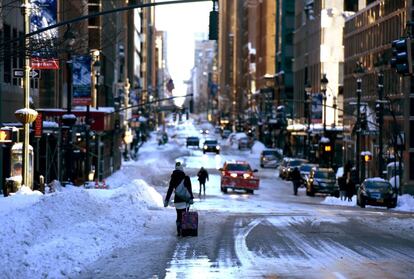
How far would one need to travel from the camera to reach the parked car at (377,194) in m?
43.0

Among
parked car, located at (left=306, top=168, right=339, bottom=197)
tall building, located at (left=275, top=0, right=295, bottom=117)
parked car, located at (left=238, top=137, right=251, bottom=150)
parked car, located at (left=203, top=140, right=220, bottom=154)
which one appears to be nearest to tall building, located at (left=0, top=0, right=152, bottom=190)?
parked car, located at (left=306, top=168, right=339, bottom=197)

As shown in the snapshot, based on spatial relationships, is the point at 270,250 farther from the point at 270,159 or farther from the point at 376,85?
→ the point at 270,159

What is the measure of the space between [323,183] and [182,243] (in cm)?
3442

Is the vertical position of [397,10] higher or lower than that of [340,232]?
higher

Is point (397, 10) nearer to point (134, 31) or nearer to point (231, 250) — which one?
point (231, 250)

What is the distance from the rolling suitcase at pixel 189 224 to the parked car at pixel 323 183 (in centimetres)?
3267

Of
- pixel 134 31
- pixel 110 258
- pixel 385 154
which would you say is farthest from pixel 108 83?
pixel 110 258

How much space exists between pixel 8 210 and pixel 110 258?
3.84 metres

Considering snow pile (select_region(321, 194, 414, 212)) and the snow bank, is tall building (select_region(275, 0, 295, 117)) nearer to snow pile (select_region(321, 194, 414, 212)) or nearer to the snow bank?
the snow bank

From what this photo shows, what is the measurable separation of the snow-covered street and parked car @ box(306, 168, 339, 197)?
23265 mm

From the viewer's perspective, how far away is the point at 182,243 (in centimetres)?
2025

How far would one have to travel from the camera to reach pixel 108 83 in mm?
87500

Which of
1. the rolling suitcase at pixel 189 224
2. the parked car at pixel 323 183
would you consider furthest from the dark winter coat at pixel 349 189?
the rolling suitcase at pixel 189 224

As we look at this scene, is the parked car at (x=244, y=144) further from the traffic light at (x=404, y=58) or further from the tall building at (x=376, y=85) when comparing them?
the traffic light at (x=404, y=58)
